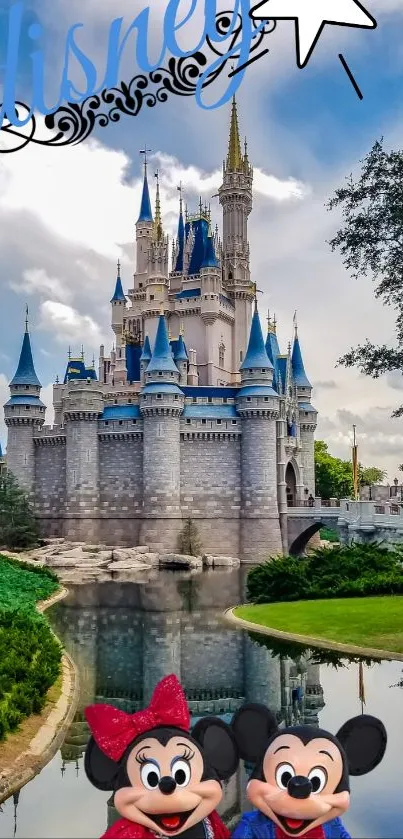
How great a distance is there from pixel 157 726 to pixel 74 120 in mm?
7009

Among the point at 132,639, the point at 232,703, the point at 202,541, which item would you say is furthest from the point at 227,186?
the point at 232,703

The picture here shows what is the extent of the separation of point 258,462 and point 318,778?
39.6 metres

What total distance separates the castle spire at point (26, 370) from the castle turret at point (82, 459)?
4.09 m

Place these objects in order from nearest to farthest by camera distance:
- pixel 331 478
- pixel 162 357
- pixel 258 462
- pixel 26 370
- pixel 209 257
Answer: pixel 258 462
pixel 162 357
pixel 26 370
pixel 209 257
pixel 331 478

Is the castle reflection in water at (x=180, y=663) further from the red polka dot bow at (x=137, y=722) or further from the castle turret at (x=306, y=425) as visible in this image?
the castle turret at (x=306, y=425)

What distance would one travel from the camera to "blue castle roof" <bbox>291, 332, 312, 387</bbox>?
55125 mm

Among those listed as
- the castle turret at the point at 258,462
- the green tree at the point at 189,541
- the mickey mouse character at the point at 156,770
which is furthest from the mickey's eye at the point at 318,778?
the castle turret at the point at 258,462

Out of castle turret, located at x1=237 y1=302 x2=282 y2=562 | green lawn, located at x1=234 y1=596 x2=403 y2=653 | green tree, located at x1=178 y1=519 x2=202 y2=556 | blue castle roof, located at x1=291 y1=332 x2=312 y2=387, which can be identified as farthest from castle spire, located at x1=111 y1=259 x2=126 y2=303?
green lawn, located at x1=234 y1=596 x2=403 y2=653

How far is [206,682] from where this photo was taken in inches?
544

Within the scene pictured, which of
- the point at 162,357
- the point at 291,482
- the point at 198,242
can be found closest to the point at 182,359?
the point at 162,357

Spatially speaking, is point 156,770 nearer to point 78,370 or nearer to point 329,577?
point 329,577

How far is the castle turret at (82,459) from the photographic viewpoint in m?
44.9

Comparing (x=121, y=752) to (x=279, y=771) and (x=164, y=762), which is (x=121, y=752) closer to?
(x=164, y=762)

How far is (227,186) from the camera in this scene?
56312mm
